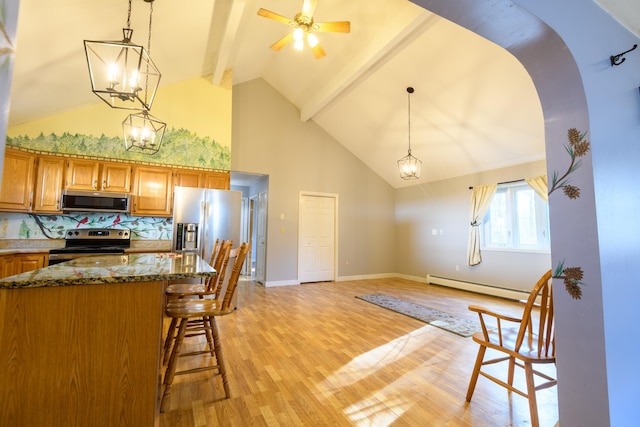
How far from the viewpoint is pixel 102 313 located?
4.19 feet

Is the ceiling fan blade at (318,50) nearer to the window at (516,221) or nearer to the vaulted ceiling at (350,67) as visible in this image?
the vaulted ceiling at (350,67)

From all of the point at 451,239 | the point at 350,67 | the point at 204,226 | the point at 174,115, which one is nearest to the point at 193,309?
the point at 204,226

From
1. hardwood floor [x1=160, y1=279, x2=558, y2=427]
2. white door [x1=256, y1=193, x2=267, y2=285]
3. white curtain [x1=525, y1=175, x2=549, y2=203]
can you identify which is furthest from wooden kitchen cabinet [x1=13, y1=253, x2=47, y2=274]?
white curtain [x1=525, y1=175, x2=549, y2=203]

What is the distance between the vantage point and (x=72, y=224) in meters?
4.00

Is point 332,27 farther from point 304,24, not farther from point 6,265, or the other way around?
point 6,265

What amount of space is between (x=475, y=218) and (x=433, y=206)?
3.61ft

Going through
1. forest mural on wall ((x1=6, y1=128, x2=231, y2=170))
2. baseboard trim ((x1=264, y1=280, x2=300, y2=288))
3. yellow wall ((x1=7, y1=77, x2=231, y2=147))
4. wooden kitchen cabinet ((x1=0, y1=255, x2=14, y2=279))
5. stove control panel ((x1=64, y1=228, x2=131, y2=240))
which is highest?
yellow wall ((x1=7, y1=77, x2=231, y2=147))

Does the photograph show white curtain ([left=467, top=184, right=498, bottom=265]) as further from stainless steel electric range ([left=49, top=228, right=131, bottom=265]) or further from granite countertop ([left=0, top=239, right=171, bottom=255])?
stainless steel electric range ([left=49, top=228, right=131, bottom=265])

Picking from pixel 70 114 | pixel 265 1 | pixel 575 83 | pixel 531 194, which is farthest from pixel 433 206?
pixel 70 114

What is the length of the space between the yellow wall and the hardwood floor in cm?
316

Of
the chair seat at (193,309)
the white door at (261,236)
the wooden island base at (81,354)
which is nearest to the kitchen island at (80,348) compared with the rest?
the wooden island base at (81,354)

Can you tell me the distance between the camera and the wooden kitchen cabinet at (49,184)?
368cm

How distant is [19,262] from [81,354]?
126 inches

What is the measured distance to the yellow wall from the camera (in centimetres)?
391
